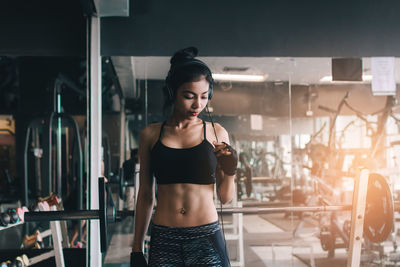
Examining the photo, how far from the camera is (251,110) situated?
172 inches

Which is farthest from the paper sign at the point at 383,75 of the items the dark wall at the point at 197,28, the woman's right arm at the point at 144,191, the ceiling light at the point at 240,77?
the woman's right arm at the point at 144,191

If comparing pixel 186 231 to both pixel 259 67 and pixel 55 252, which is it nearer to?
pixel 55 252

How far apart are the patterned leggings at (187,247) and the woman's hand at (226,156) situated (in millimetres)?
270

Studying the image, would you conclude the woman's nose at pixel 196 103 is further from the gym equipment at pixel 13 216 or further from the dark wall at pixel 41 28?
the dark wall at pixel 41 28

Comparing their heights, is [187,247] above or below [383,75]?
below

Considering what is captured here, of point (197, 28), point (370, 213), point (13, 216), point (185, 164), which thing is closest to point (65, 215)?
point (13, 216)

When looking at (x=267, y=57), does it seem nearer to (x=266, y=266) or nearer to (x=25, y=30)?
(x=25, y=30)

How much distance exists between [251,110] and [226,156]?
304cm

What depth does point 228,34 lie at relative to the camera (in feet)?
10.5

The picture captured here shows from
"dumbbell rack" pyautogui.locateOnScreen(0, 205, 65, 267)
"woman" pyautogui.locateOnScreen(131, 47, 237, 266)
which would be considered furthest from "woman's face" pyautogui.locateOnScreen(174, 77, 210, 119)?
"dumbbell rack" pyautogui.locateOnScreen(0, 205, 65, 267)

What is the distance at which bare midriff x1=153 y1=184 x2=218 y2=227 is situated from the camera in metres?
1.50

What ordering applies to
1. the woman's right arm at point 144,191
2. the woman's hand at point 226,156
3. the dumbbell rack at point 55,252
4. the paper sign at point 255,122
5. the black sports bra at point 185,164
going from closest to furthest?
the woman's hand at point 226,156 < the black sports bra at point 185,164 < the woman's right arm at point 144,191 < the dumbbell rack at point 55,252 < the paper sign at point 255,122

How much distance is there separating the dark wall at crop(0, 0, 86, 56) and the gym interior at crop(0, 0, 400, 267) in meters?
0.01

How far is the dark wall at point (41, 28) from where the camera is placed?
318 centimetres
